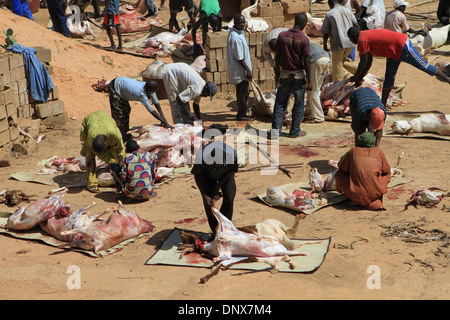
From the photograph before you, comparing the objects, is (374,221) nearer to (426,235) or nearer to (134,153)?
(426,235)

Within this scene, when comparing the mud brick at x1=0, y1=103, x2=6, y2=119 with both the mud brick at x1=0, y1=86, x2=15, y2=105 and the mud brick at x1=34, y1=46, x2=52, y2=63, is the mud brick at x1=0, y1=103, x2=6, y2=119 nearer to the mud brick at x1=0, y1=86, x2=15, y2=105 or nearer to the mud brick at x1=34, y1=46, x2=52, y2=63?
the mud brick at x1=0, y1=86, x2=15, y2=105

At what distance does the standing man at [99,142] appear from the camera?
745 centimetres

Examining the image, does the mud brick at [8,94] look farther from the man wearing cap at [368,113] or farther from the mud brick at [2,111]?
the man wearing cap at [368,113]

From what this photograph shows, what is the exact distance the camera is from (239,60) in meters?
9.89

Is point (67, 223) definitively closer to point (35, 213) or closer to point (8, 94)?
point (35, 213)

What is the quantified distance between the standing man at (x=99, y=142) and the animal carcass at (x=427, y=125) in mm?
4256

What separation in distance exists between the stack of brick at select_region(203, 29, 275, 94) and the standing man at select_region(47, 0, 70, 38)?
4.82 metres

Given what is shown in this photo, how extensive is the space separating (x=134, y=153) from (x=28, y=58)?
3789 mm

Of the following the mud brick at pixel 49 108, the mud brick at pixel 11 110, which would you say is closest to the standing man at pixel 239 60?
the mud brick at pixel 49 108

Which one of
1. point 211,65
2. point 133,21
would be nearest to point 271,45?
point 211,65

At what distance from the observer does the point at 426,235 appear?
6070 millimetres

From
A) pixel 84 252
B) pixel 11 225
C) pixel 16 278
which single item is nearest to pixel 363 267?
pixel 84 252

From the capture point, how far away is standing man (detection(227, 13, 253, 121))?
980cm

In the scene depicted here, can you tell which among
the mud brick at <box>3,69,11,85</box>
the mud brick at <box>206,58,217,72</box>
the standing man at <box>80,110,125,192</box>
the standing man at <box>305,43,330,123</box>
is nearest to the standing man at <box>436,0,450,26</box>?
the standing man at <box>305,43,330,123</box>
